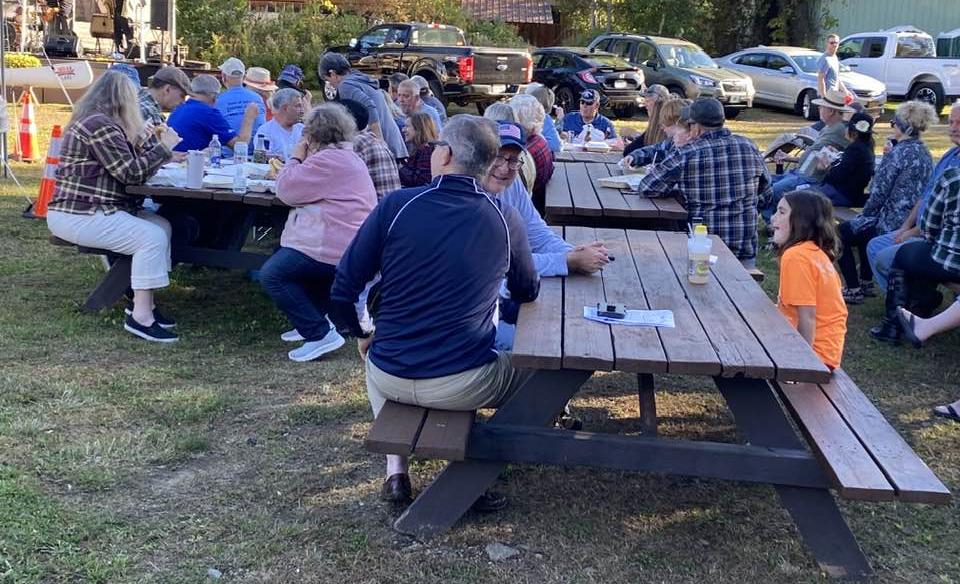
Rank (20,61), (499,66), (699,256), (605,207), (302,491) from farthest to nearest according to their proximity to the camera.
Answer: (499,66) → (20,61) → (605,207) → (699,256) → (302,491)

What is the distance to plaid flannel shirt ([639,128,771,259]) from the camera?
215 inches

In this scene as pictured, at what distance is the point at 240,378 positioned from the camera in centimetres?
488

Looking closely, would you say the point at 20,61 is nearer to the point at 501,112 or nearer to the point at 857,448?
the point at 501,112

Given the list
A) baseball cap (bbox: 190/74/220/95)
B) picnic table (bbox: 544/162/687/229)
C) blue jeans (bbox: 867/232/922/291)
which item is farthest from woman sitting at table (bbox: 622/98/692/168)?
baseball cap (bbox: 190/74/220/95)

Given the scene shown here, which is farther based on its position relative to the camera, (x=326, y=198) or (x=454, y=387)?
(x=326, y=198)

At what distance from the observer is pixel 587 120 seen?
1016 centimetres

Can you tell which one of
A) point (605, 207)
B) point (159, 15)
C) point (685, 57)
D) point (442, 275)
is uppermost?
point (159, 15)

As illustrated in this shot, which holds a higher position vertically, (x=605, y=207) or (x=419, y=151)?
(x=419, y=151)

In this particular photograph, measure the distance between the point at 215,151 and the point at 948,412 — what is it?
484 cm

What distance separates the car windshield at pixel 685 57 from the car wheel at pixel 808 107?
1.84m

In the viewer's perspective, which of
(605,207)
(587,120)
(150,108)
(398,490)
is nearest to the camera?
(398,490)

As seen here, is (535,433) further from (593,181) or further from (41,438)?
(593,181)

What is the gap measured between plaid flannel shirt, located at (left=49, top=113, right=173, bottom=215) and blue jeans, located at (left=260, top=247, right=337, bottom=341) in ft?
3.18

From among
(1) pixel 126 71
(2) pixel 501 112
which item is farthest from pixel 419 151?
(1) pixel 126 71
